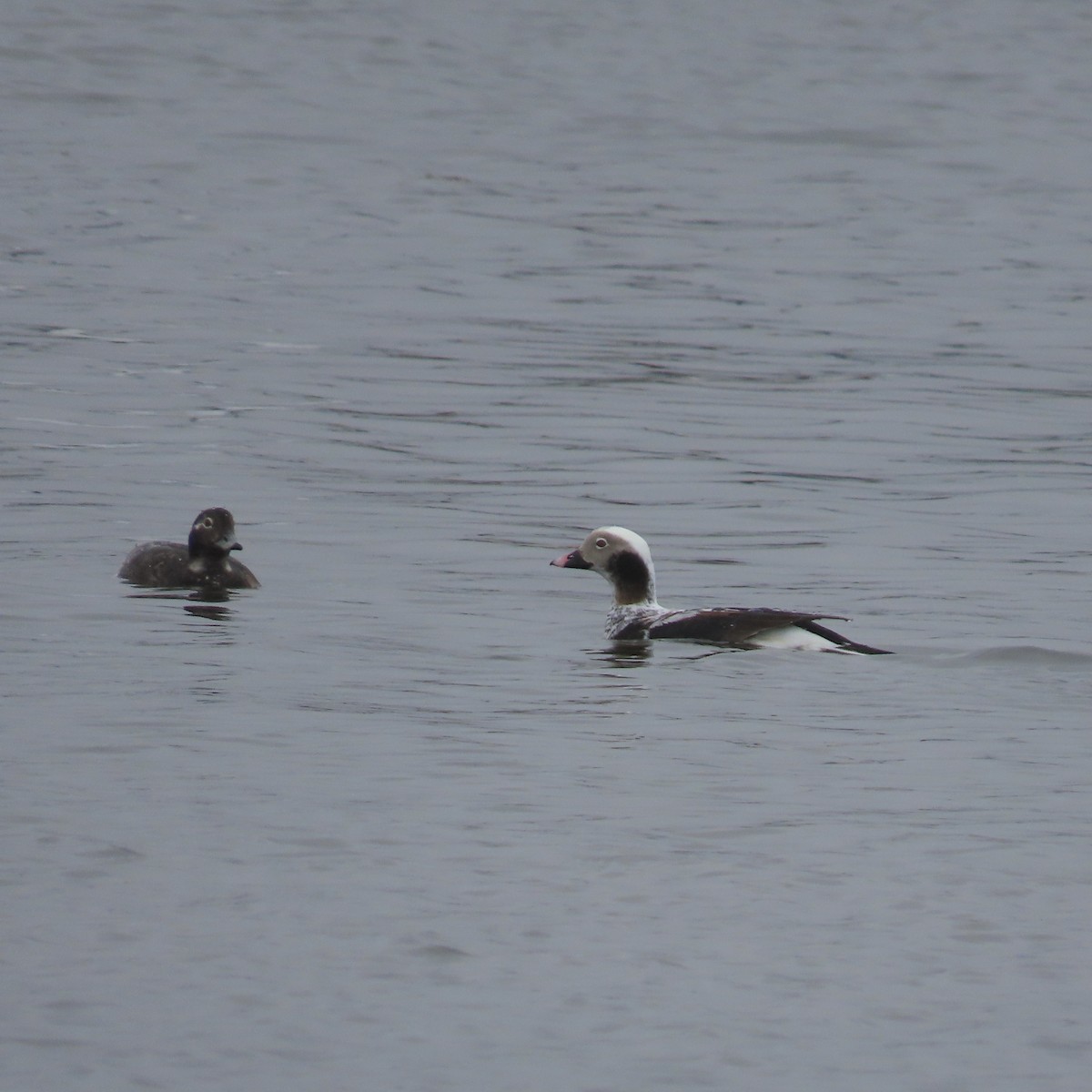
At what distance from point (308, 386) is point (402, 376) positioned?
1245mm

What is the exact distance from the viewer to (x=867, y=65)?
5956cm

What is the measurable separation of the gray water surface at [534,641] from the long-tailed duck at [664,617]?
0.24 meters

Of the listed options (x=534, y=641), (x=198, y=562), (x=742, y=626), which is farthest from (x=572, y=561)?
(x=198, y=562)

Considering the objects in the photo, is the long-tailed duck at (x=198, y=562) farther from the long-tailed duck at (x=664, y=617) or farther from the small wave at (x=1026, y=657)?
the small wave at (x=1026, y=657)

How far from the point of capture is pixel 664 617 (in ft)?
46.8

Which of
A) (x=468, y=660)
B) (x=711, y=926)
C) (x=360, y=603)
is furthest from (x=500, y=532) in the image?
(x=711, y=926)

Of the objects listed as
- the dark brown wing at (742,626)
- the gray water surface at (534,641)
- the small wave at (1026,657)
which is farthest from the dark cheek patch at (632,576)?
the small wave at (1026,657)

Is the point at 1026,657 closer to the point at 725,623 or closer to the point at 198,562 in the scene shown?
the point at 725,623

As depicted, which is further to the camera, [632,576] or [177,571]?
[177,571]

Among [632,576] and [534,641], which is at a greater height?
[632,576]

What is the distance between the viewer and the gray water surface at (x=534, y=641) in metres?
7.73

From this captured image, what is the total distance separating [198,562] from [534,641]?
2509mm

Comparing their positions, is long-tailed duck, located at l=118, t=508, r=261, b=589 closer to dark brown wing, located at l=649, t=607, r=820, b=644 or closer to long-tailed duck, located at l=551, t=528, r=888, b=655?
long-tailed duck, located at l=551, t=528, r=888, b=655

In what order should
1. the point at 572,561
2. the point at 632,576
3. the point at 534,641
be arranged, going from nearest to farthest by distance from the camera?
the point at 534,641
the point at 632,576
the point at 572,561
